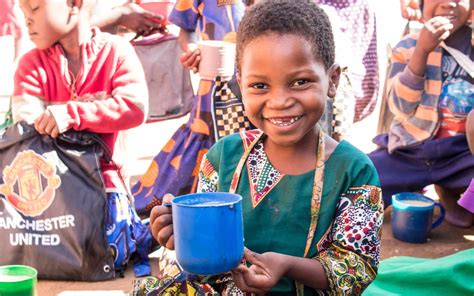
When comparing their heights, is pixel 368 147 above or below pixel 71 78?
below

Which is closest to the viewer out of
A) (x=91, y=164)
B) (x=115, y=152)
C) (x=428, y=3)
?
(x=91, y=164)

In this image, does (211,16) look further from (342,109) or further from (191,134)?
(342,109)

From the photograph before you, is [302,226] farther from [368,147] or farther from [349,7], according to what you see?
[368,147]

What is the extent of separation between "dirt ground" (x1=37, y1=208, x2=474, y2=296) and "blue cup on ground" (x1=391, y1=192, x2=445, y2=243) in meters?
0.05

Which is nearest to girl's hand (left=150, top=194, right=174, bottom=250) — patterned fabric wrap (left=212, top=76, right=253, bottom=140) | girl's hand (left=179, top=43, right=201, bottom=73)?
patterned fabric wrap (left=212, top=76, right=253, bottom=140)

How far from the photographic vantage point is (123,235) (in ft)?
12.9

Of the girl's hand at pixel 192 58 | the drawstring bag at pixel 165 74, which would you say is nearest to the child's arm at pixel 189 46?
the girl's hand at pixel 192 58

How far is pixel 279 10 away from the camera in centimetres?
198

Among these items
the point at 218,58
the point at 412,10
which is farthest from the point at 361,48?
the point at 218,58

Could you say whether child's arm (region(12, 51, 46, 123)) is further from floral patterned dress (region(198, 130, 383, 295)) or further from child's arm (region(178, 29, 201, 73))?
floral patterned dress (region(198, 130, 383, 295))

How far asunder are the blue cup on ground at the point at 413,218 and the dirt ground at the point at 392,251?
0.05 metres

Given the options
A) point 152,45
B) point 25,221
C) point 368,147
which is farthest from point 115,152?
point 368,147

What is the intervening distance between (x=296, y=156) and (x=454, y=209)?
3.09 metres

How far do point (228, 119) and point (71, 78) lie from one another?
0.90m
